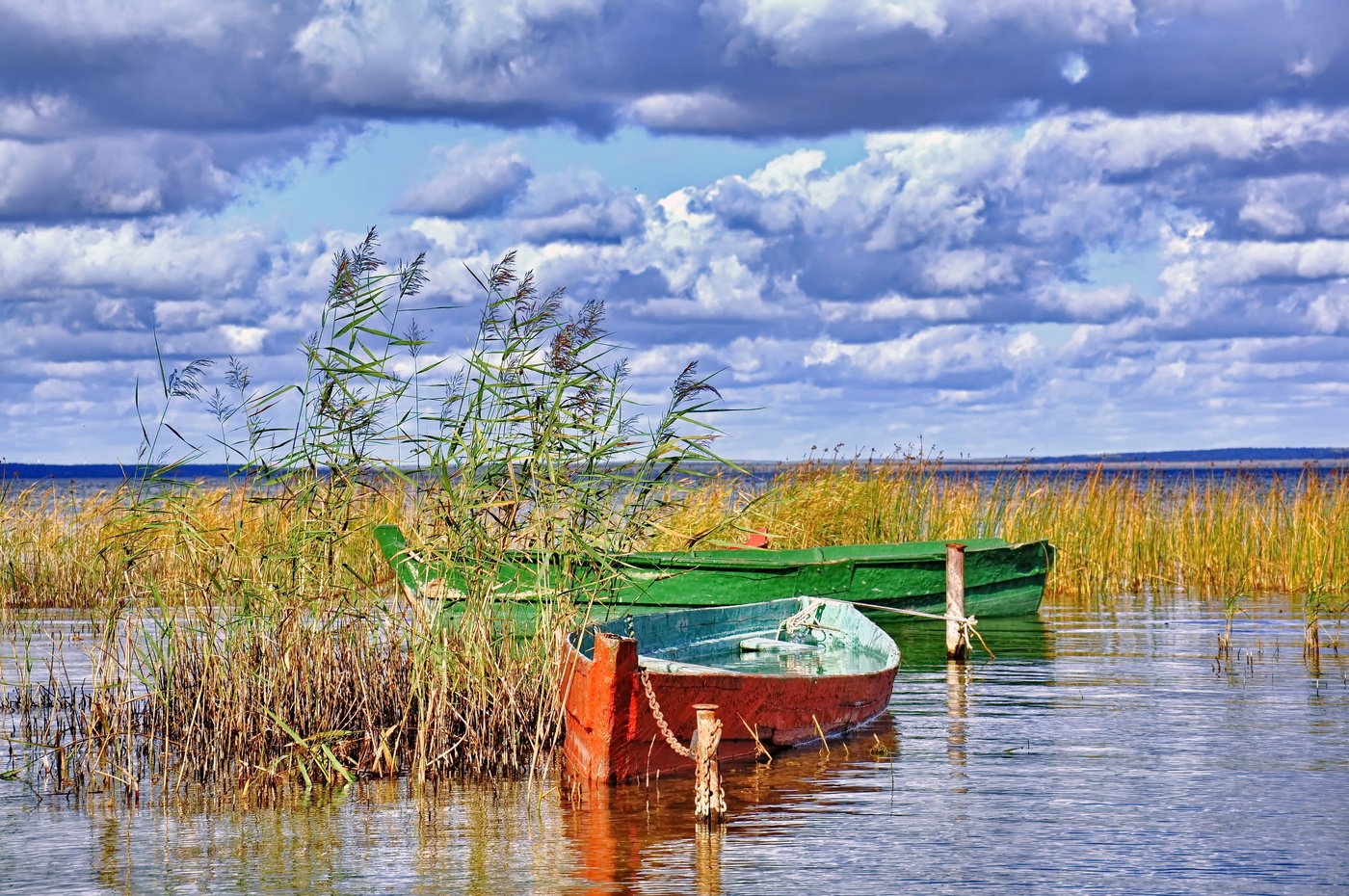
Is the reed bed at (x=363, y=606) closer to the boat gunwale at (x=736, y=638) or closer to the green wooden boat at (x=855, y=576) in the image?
the boat gunwale at (x=736, y=638)

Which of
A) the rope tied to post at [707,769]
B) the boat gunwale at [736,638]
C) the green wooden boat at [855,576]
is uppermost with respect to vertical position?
the green wooden boat at [855,576]

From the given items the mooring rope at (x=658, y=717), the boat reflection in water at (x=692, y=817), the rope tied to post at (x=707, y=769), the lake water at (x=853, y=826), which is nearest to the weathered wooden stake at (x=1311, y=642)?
the lake water at (x=853, y=826)

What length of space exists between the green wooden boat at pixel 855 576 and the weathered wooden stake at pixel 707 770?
18.4 ft

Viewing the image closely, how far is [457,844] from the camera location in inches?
277

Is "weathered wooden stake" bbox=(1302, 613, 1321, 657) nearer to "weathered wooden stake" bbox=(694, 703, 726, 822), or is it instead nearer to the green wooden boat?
the green wooden boat

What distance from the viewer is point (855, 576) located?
15.8m

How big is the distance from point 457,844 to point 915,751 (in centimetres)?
353

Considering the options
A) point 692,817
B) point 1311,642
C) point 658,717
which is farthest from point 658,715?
point 1311,642

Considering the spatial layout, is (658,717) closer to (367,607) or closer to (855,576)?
(367,607)

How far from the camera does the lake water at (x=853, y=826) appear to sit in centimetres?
651

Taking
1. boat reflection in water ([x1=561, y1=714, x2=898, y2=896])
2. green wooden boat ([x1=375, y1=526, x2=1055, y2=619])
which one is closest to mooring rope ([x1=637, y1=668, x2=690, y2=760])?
boat reflection in water ([x1=561, y1=714, x2=898, y2=896])

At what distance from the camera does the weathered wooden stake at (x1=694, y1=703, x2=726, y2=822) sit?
288 inches

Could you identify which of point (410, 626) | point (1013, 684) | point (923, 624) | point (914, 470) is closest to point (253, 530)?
point (410, 626)

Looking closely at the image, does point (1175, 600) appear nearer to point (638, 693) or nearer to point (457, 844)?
point (638, 693)
